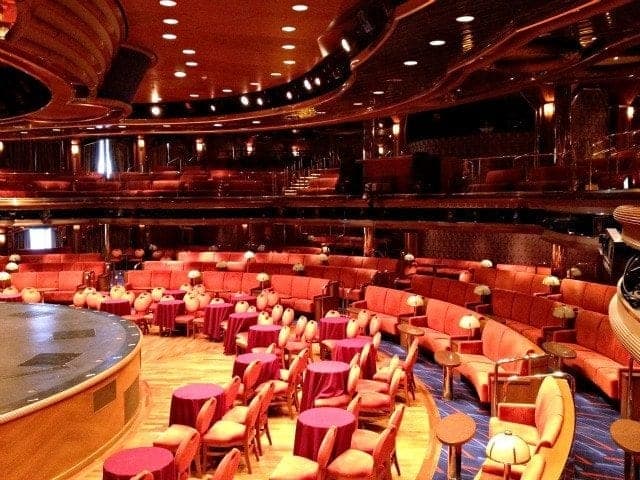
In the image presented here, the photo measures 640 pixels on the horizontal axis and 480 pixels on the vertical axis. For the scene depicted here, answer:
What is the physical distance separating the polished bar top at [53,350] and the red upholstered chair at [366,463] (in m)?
2.69

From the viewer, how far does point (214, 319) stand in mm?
11867

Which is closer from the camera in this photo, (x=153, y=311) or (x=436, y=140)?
(x=153, y=311)

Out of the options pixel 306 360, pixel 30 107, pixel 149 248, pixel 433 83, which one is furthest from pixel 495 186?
pixel 149 248

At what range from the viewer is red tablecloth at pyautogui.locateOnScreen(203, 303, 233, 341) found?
11875 mm

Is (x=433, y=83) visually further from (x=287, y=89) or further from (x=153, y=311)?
(x=153, y=311)

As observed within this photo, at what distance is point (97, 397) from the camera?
6527mm

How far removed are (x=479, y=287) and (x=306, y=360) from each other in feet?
14.9

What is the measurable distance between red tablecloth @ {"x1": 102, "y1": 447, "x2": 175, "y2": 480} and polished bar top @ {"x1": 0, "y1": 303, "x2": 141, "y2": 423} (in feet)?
3.20

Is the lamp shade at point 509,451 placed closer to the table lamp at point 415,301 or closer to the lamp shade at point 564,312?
the lamp shade at point 564,312

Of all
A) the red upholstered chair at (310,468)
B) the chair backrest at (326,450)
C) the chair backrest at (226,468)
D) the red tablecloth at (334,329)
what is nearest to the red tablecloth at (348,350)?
the red tablecloth at (334,329)

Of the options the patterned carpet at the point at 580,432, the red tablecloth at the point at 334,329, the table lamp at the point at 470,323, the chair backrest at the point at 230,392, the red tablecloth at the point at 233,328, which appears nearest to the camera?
the patterned carpet at the point at 580,432

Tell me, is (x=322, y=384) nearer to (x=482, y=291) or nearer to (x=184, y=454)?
(x=184, y=454)

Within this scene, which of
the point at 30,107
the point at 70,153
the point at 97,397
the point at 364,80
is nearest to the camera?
the point at 97,397

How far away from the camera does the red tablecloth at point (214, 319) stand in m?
11.9
